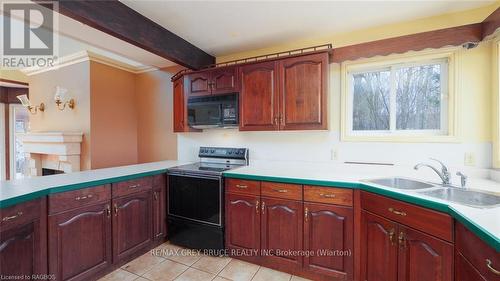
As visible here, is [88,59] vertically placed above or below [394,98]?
above

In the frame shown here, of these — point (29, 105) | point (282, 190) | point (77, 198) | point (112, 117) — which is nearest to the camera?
point (77, 198)

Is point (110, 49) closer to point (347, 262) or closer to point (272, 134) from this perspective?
point (272, 134)

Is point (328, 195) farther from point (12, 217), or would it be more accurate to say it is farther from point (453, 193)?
point (12, 217)

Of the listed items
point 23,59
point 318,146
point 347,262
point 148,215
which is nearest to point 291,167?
point 318,146

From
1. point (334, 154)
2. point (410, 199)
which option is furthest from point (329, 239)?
point (334, 154)

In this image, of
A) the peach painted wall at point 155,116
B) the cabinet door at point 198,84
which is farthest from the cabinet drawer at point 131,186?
the cabinet door at point 198,84

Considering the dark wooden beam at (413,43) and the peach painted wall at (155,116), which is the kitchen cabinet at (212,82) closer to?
the peach painted wall at (155,116)

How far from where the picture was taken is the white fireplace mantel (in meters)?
3.05

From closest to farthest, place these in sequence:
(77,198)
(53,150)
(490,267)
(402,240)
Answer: (490,267) → (402,240) → (77,198) → (53,150)

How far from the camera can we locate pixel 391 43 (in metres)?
1.96

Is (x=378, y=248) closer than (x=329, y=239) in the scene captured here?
Yes

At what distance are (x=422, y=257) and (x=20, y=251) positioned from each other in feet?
8.28

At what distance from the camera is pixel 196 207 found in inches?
90.9

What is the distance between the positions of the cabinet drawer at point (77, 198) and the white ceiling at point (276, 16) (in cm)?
154
